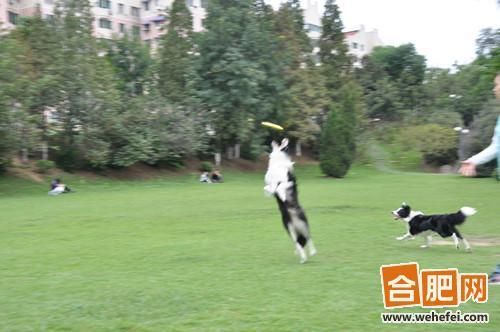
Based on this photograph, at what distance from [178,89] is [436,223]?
111ft

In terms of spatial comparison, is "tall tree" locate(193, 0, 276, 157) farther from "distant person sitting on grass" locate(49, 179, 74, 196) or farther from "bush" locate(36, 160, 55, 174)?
"distant person sitting on grass" locate(49, 179, 74, 196)

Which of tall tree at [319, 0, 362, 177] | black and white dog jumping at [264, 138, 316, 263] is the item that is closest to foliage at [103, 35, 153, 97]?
tall tree at [319, 0, 362, 177]

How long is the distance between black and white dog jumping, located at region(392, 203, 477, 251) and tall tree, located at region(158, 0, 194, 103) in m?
32.3

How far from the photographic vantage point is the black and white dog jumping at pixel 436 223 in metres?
10.7

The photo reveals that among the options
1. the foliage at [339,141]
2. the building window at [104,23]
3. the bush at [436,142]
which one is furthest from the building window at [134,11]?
the foliage at [339,141]

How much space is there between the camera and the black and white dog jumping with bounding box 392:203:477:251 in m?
10.7

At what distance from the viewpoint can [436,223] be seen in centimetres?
1109

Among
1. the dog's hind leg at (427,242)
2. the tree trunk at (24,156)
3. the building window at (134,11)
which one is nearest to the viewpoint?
the dog's hind leg at (427,242)

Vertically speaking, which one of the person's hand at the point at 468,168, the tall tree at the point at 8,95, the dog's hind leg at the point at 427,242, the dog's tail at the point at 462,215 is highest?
the tall tree at the point at 8,95

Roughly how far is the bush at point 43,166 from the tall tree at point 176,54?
35.1 ft

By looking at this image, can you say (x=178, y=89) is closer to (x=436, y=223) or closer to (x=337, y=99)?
(x=337, y=99)

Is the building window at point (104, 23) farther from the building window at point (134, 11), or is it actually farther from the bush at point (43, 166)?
the bush at point (43, 166)

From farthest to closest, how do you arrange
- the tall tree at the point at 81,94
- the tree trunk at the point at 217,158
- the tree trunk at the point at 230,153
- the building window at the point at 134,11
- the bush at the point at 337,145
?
the building window at the point at 134,11 → the tree trunk at the point at 230,153 → the tree trunk at the point at 217,158 → the bush at the point at 337,145 → the tall tree at the point at 81,94

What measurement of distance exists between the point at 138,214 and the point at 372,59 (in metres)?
59.4
